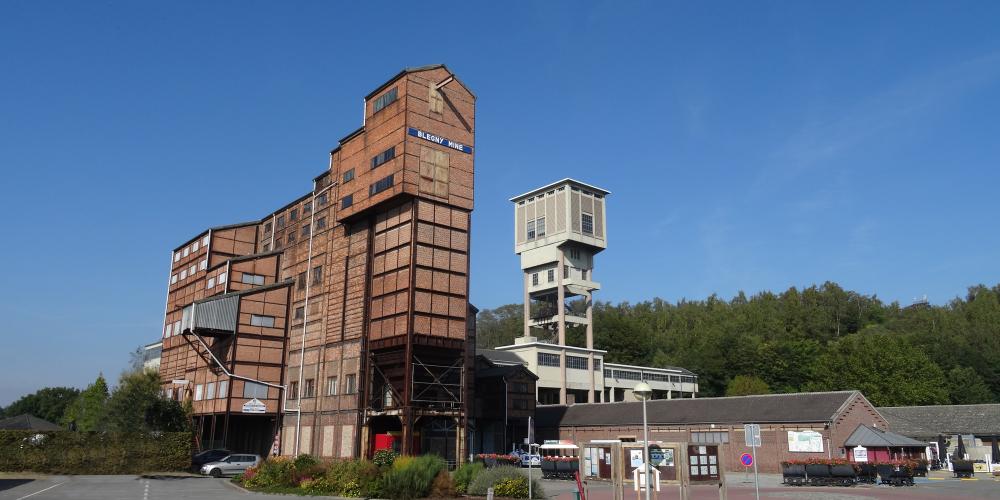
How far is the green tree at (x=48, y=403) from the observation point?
526 feet

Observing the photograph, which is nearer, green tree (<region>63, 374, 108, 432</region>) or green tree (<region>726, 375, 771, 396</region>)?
green tree (<region>726, 375, 771, 396</region>)

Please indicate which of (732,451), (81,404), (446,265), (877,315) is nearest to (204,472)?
(446,265)

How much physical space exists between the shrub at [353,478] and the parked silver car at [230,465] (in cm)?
1749

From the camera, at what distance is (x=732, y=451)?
5038cm

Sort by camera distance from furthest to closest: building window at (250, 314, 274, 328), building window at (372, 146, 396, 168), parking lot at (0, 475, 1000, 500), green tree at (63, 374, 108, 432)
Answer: green tree at (63, 374, 108, 432) < building window at (250, 314, 274, 328) < building window at (372, 146, 396, 168) < parking lot at (0, 475, 1000, 500)

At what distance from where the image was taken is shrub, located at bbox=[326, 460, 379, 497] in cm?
2899

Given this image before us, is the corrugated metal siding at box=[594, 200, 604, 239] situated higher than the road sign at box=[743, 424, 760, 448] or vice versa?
the corrugated metal siding at box=[594, 200, 604, 239]

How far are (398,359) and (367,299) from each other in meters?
5.97

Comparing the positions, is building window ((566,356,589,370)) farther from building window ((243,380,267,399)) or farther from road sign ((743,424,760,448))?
road sign ((743,424,760,448))

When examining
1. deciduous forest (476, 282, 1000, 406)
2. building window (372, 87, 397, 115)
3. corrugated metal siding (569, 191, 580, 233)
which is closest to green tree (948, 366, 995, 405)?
deciduous forest (476, 282, 1000, 406)

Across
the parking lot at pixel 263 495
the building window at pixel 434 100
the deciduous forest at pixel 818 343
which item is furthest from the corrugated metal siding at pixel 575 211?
the parking lot at pixel 263 495

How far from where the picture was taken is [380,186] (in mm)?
49000

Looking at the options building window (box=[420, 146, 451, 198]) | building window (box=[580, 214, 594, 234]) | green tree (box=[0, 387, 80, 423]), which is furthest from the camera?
green tree (box=[0, 387, 80, 423])

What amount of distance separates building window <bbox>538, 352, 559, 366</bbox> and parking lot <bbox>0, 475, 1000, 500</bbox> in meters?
39.6
